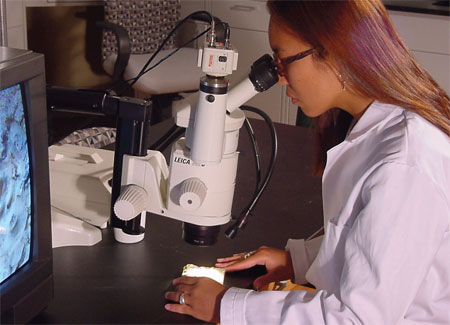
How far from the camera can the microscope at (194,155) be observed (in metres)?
1.05

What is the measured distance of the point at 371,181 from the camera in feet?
3.11

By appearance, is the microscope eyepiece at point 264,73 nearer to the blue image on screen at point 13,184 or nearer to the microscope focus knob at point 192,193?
the microscope focus knob at point 192,193

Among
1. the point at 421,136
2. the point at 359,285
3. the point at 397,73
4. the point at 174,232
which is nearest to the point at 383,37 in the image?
the point at 397,73

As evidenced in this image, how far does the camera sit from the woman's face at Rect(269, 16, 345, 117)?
41.2 inches

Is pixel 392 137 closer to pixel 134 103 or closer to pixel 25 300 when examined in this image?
pixel 134 103

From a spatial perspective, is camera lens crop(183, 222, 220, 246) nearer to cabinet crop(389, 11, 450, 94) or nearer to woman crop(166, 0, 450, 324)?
woman crop(166, 0, 450, 324)

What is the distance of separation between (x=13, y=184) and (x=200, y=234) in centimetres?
36

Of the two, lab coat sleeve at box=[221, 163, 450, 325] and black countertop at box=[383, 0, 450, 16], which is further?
black countertop at box=[383, 0, 450, 16]

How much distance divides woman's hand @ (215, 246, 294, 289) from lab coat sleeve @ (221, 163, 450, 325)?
0.74 feet

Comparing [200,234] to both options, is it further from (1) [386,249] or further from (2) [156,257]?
(1) [386,249]

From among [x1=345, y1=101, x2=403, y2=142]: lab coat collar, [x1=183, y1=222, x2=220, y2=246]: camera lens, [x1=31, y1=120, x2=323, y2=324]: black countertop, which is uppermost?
[x1=345, y1=101, x2=403, y2=142]: lab coat collar

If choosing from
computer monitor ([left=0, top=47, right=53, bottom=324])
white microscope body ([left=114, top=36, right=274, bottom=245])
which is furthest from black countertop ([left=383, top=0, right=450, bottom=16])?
computer monitor ([left=0, top=47, right=53, bottom=324])

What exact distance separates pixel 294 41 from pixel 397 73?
0.55 feet

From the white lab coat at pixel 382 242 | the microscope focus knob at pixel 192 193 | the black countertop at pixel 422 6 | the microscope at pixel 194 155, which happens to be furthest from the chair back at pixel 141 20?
the white lab coat at pixel 382 242
